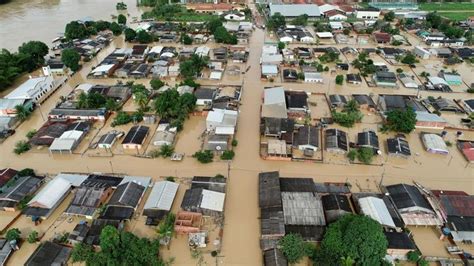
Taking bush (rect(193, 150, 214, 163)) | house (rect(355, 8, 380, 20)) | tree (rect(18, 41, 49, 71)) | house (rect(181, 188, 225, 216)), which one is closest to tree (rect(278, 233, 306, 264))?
house (rect(181, 188, 225, 216))

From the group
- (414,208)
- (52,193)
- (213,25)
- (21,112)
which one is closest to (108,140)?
(52,193)

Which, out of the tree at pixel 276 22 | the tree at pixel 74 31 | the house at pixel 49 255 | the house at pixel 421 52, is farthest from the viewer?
the tree at pixel 276 22

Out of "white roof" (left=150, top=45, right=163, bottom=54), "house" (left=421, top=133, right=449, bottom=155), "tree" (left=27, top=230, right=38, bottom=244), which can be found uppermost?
"white roof" (left=150, top=45, right=163, bottom=54)

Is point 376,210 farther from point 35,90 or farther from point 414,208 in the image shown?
point 35,90

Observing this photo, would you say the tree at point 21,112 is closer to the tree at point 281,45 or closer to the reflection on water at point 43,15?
the reflection on water at point 43,15

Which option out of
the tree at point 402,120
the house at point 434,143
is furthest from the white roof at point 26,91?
the house at point 434,143

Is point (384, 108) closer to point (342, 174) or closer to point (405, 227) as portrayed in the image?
point (342, 174)

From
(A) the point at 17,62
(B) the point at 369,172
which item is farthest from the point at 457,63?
(A) the point at 17,62

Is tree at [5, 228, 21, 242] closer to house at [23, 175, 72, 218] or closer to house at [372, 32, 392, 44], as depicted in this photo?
house at [23, 175, 72, 218]
